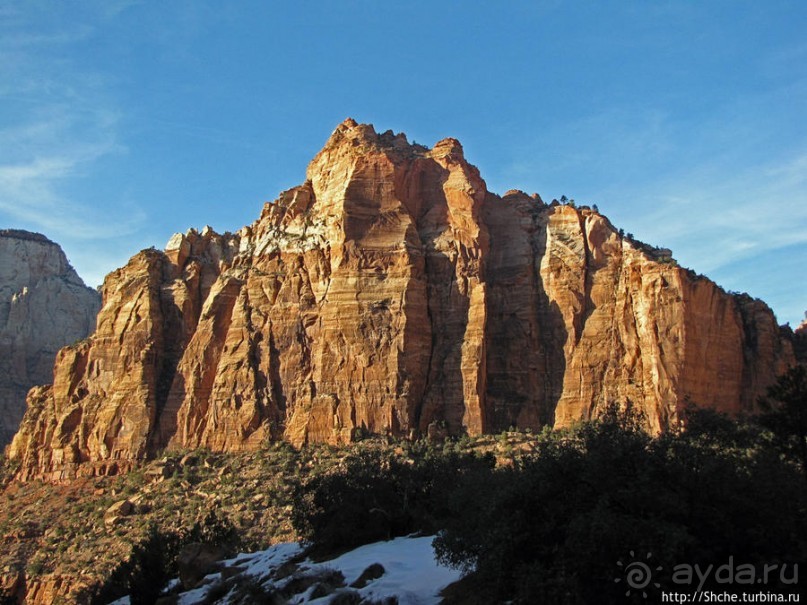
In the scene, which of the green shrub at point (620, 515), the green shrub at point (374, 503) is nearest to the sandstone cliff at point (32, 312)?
the green shrub at point (374, 503)

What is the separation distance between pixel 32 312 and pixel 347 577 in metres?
132

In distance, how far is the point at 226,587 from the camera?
32.5 meters

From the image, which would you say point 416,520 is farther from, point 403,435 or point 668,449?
point 403,435

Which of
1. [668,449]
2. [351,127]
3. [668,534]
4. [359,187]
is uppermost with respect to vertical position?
[351,127]

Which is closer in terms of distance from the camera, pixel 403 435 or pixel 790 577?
pixel 790 577

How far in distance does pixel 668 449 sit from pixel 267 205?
69.5 metres

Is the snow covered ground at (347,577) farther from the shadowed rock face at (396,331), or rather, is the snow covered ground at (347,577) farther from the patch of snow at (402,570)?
the shadowed rock face at (396,331)

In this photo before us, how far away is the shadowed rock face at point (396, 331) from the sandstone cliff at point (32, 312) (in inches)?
2019

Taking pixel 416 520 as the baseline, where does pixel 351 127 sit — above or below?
above

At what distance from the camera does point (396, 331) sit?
73875mm

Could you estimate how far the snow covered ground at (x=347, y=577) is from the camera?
84.1 feet

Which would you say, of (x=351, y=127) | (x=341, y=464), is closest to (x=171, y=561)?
(x=341, y=464)

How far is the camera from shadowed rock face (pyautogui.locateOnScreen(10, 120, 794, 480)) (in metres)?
71.4

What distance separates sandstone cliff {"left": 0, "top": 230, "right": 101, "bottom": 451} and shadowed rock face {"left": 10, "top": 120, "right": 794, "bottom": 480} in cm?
5128
